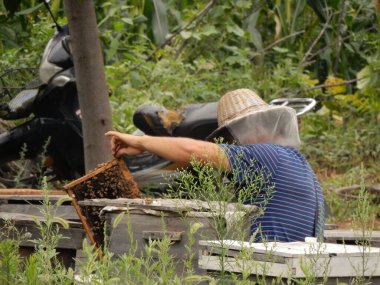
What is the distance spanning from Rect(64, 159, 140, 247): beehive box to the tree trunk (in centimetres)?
64

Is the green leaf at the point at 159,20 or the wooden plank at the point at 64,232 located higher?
the green leaf at the point at 159,20

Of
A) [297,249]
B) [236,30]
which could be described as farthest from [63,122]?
[236,30]

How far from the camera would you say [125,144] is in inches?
194

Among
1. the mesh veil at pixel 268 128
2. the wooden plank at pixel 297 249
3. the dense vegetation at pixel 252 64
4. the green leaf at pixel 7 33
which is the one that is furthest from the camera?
the dense vegetation at pixel 252 64

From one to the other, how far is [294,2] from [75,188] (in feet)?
8.59

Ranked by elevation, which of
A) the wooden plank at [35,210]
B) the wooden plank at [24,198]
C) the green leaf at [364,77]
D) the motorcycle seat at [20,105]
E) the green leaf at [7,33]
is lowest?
the wooden plank at [35,210]

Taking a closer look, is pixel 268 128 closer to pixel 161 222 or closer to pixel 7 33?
pixel 161 222

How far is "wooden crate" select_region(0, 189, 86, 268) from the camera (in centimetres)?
493

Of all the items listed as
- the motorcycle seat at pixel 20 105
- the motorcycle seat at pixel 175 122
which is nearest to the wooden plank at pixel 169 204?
the motorcycle seat at pixel 175 122

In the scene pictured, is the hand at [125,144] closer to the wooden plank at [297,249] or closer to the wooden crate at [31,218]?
the wooden crate at [31,218]

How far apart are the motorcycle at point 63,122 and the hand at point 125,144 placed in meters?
1.92

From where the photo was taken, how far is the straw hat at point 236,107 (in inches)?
205

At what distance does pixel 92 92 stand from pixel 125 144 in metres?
1.15

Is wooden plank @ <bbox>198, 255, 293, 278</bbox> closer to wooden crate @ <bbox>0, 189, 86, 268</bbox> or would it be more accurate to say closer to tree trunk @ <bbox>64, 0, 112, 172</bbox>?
wooden crate @ <bbox>0, 189, 86, 268</bbox>
